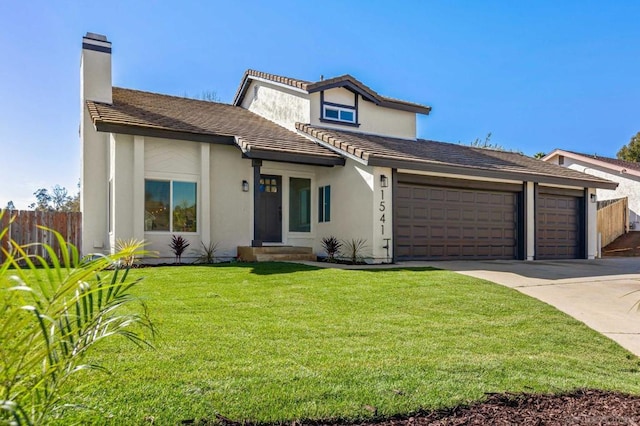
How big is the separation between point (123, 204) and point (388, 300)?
27.0ft

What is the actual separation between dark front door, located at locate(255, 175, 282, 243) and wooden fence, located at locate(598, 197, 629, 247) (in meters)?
15.6

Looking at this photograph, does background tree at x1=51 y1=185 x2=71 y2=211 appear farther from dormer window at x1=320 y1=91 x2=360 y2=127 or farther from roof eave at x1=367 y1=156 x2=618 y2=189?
roof eave at x1=367 y1=156 x2=618 y2=189

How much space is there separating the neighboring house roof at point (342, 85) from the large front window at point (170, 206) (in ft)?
16.8

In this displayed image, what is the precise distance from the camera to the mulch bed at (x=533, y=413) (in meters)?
3.27

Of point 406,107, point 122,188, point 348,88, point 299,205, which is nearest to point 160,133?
point 122,188

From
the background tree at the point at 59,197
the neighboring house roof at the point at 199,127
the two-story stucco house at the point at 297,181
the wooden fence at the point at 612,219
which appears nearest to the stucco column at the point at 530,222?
the two-story stucco house at the point at 297,181

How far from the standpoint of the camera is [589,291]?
884 cm

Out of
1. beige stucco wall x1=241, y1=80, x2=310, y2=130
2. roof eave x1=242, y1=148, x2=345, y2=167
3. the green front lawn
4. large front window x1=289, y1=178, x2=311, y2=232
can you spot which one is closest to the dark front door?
large front window x1=289, y1=178, x2=311, y2=232

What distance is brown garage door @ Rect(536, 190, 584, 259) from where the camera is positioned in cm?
1658

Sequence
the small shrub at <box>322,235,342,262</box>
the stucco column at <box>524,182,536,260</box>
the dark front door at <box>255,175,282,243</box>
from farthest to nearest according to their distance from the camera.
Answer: the stucco column at <box>524,182,536,260</box> < the dark front door at <box>255,175,282,243</box> < the small shrub at <box>322,235,342,262</box>

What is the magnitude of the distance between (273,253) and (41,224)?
259 inches

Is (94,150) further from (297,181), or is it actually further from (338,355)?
(338,355)

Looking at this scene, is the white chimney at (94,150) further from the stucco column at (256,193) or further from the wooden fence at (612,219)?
the wooden fence at (612,219)

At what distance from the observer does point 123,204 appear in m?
12.5
